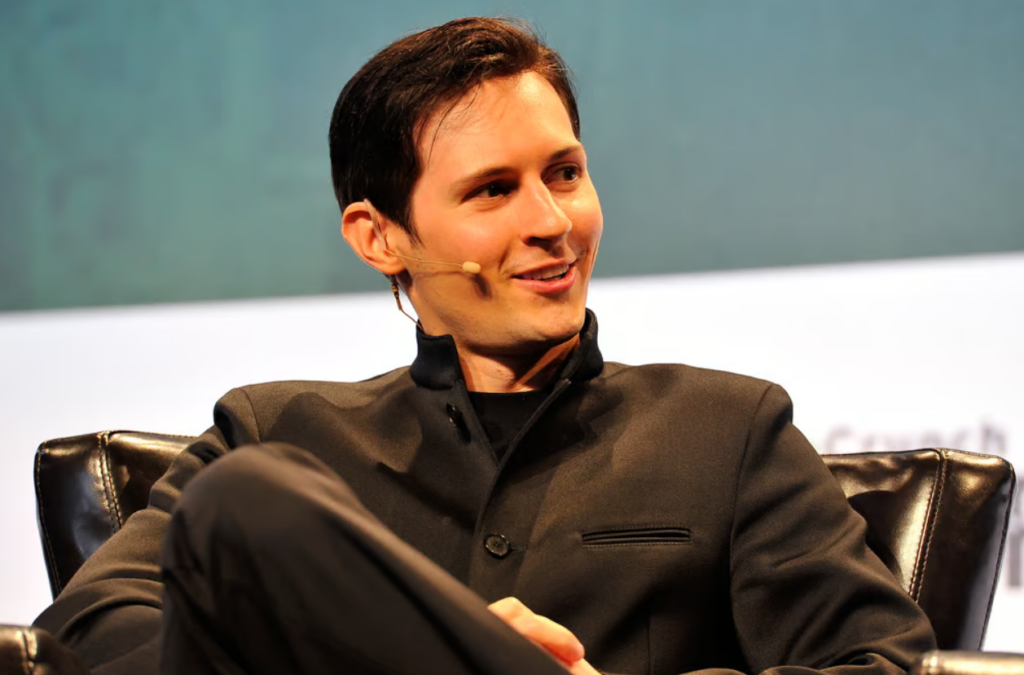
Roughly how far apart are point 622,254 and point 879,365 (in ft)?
1.93

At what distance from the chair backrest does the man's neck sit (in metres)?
0.37

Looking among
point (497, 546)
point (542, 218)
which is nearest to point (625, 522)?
point (497, 546)

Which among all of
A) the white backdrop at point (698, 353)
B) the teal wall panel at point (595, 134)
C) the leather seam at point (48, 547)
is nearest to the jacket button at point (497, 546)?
the leather seam at point (48, 547)

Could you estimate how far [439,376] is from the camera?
4.62ft

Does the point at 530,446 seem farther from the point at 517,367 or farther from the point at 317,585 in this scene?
the point at 317,585

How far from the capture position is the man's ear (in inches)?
58.5

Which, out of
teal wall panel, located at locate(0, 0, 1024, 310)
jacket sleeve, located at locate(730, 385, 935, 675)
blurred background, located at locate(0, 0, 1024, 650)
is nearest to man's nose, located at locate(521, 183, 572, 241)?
jacket sleeve, located at locate(730, 385, 935, 675)

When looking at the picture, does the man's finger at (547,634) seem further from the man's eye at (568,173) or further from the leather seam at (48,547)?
the leather seam at (48,547)

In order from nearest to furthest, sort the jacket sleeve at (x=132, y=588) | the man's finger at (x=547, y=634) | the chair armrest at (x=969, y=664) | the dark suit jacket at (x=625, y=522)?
the chair armrest at (x=969, y=664), the man's finger at (x=547, y=634), the jacket sleeve at (x=132, y=588), the dark suit jacket at (x=625, y=522)

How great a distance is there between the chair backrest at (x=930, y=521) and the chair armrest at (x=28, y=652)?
640mm

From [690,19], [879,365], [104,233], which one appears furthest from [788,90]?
[104,233]

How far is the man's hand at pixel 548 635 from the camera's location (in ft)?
3.25

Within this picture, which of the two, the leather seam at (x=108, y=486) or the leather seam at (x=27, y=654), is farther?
the leather seam at (x=108, y=486)

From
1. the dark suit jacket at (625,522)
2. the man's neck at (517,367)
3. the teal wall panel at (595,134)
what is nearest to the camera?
the dark suit jacket at (625,522)
